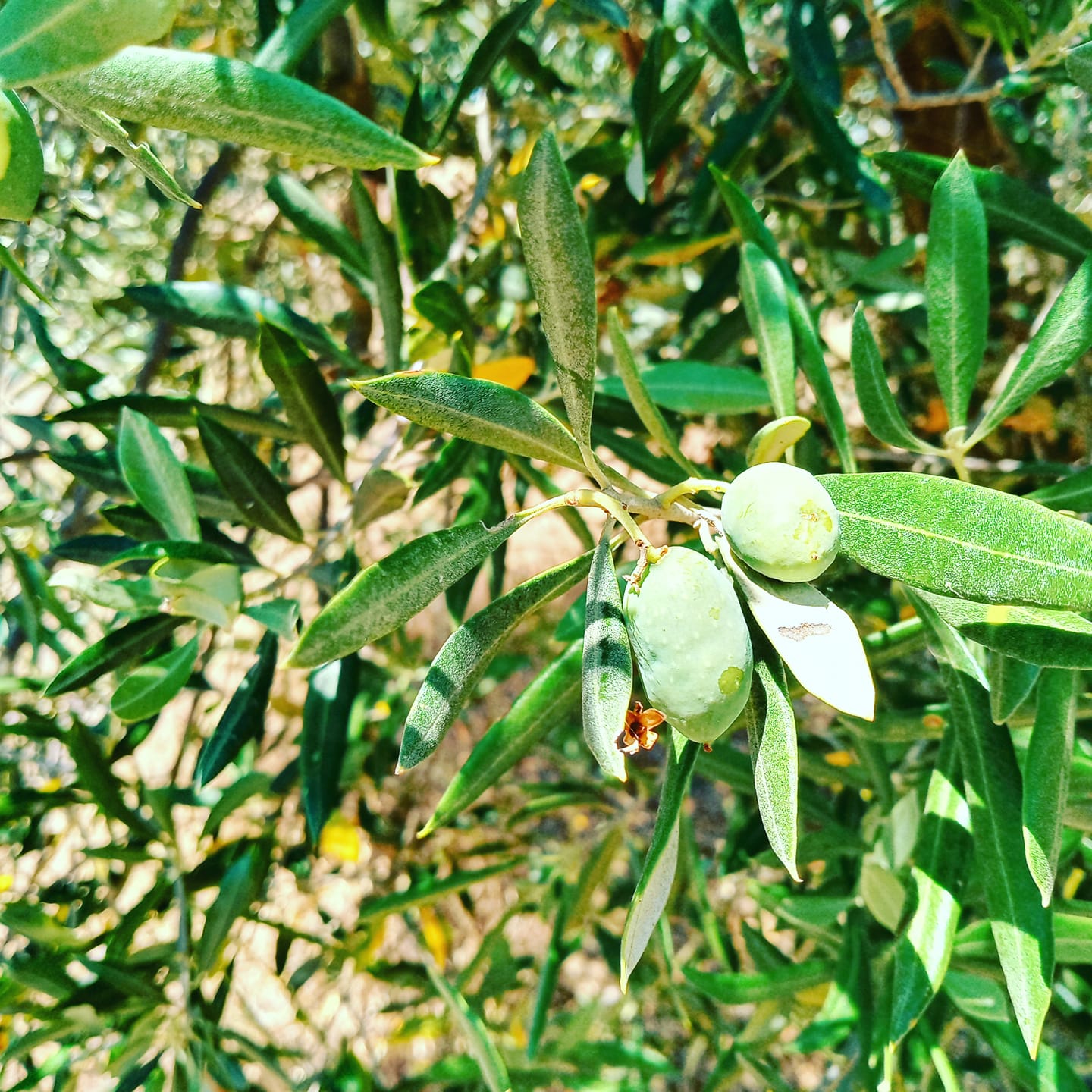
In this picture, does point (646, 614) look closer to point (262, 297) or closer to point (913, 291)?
point (262, 297)

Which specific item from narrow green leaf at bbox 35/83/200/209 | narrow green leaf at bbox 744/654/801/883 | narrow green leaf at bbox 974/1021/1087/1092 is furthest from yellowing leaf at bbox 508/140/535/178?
narrow green leaf at bbox 974/1021/1087/1092

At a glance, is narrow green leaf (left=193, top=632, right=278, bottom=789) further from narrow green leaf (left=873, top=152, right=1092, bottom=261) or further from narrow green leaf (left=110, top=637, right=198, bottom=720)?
narrow green leaf (left=873, top=152, right=1092, bottom=261)

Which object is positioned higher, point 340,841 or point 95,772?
point 95,772

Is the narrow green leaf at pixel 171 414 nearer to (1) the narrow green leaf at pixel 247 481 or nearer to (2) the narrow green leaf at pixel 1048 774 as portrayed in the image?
(1) the narrow green leaf at pixel 247 481

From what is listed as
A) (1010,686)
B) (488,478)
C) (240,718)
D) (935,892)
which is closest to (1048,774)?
(1010,686)

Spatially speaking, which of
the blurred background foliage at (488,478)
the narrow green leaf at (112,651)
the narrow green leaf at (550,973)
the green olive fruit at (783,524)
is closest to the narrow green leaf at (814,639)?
the green olive fruit at (783,524)

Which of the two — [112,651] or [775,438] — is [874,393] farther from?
[112,651]
